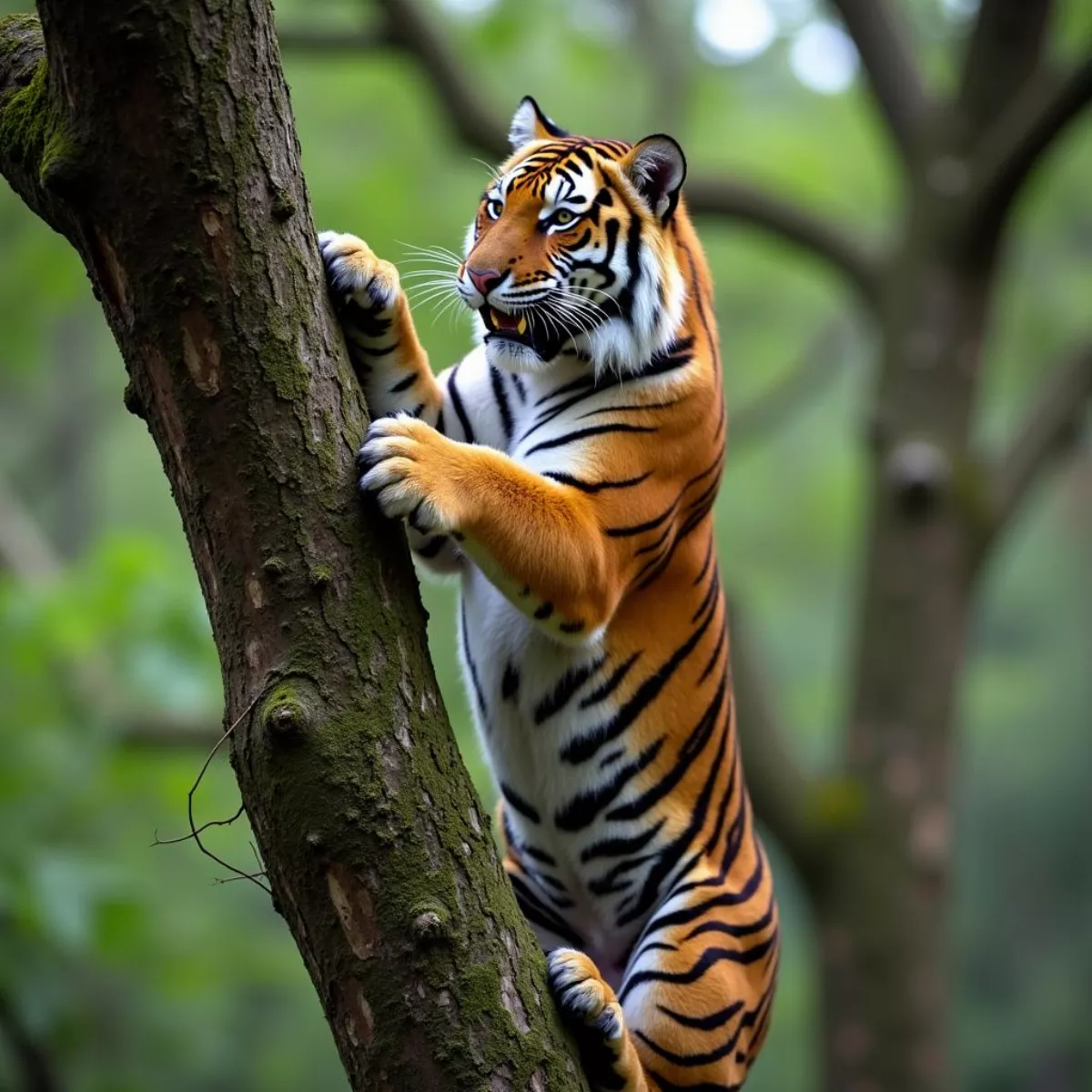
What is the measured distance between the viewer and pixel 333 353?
84.2 inches

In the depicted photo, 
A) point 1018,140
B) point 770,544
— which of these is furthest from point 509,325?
point 770,544

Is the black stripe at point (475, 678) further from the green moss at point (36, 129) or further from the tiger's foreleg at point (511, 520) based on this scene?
the green moss at point (36, 129)

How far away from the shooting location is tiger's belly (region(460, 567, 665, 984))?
2.75 meters

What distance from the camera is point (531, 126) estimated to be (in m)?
2.99

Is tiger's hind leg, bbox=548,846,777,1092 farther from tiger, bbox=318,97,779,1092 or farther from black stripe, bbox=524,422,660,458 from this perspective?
black stripe, bbox=524,422,660,458

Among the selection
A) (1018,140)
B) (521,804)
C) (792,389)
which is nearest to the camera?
(521,804)

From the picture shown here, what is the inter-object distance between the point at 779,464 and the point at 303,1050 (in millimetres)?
7626

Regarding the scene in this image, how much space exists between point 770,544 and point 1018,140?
8199 mm

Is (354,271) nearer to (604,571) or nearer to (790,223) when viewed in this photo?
(604,571)

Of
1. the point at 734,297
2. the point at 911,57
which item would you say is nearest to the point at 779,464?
the point at 734,297

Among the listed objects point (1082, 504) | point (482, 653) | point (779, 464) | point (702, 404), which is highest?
point (779, 464)

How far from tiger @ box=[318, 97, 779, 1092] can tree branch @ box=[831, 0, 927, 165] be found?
4.92m

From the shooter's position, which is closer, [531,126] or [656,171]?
[656,171]

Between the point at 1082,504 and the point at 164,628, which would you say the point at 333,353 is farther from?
the point at 1082,504
